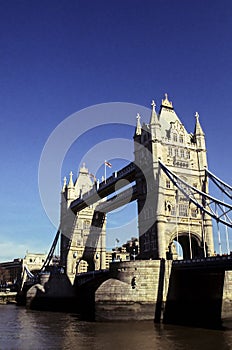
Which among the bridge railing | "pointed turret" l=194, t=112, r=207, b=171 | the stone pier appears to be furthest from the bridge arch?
the bridge railing

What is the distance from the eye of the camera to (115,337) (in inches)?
1103

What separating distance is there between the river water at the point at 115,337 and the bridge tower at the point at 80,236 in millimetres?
35817

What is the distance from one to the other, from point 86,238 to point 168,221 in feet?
109

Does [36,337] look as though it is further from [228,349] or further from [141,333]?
[228,349]

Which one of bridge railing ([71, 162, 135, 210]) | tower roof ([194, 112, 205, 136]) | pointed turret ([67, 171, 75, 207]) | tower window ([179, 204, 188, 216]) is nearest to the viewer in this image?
tower window ([179, 204, 188, 216])

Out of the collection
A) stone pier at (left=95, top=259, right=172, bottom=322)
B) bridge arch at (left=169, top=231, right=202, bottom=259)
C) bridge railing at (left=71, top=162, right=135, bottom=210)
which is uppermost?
bridge railing at (left=71, top=162, right=135, bottom=210)

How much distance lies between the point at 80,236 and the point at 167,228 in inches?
1314

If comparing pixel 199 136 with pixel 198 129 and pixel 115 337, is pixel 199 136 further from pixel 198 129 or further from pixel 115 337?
pixel 115 337

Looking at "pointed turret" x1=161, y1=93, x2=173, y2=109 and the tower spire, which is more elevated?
"pointed turret" x1=161, y1=93, x2=173, y2=109

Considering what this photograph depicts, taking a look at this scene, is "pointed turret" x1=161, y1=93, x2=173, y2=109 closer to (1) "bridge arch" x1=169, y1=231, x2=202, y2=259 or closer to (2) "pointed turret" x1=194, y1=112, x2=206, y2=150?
(2) "pointed turret" x1=194, y1=112, x2=206, y2=150

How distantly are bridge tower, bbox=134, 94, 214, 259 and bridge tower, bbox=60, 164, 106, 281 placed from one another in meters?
27.3

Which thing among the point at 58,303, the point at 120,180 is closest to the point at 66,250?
the point at 58,303

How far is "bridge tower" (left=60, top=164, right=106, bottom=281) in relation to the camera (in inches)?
2901

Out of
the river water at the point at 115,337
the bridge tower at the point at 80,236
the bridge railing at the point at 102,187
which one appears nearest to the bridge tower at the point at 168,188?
the bridge railing at the point at 102,187
